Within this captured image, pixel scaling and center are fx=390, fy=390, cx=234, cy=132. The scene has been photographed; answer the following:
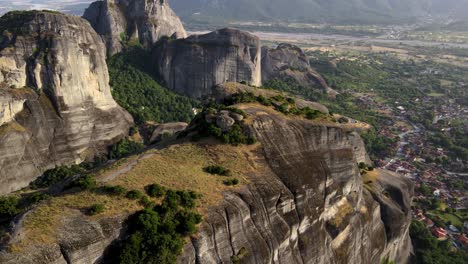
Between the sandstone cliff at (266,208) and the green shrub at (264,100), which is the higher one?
the green shrub at (264,100)

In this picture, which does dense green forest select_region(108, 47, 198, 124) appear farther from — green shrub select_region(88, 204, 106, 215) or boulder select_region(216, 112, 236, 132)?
green shrub select_region(88, 204, 106, 215)

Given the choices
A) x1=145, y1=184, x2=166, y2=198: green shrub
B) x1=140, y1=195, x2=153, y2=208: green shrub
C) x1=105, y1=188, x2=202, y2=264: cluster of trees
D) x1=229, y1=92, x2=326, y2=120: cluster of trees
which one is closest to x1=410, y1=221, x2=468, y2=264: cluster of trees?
x1=229, y1=92, x2=326, y2=120: cluster of trees

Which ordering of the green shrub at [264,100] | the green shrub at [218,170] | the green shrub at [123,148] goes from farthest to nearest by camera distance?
the green shrub at [123,148]
the green shrub at [264,100]
the green shrub at [218,170]

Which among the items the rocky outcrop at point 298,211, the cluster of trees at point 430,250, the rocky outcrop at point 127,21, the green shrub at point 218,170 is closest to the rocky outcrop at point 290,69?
the rocky outcrop at point 127,21

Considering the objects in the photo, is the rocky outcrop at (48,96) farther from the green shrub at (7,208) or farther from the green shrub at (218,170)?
the green shrub at (218,170)

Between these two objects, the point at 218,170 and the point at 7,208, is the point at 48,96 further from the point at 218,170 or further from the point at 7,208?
the point at 218,170

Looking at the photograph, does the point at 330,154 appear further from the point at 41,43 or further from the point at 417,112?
the point at 417,112
